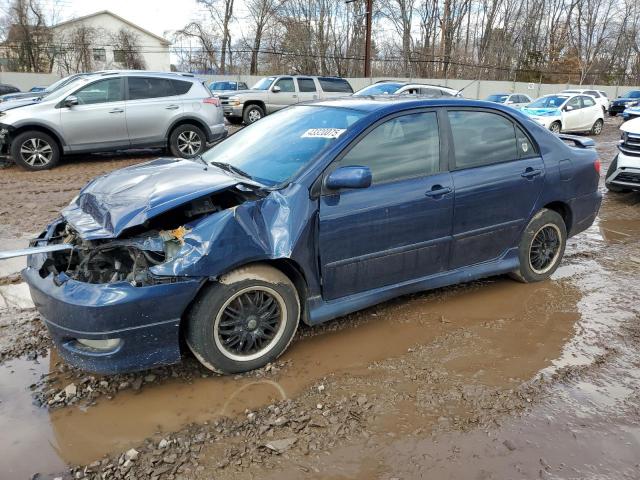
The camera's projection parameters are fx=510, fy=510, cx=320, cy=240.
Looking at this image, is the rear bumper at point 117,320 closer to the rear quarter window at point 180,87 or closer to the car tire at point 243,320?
the car tire at point 243,320

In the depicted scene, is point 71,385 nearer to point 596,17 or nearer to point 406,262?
point 406,262

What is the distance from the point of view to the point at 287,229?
10.4 feet

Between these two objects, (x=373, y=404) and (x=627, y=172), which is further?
(x=627, y=172)

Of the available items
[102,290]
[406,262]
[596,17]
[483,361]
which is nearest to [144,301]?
[102,290]

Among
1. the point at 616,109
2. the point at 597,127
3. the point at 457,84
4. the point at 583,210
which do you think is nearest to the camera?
the point at 583,210

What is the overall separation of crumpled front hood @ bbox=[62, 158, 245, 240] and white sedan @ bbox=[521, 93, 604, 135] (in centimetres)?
1616

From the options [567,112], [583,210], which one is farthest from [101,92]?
[567,112]

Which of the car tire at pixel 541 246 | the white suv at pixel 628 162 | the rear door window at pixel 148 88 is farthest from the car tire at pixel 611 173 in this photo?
the rear door window at pixel 148 88

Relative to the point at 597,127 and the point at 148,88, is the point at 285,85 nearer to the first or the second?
the point at 148,88

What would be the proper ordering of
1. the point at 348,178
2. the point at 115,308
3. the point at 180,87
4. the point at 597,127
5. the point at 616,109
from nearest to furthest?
the point at 115,308 < the point at 348,178 < the point at 180,87 < the point at 597,127 < the point at 616,109

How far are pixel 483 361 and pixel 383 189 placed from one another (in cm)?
136

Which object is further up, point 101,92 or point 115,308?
point 101,92

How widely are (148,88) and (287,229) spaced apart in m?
8.27

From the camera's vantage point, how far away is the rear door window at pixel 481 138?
404 centimetres
